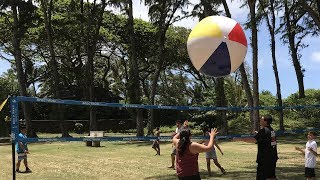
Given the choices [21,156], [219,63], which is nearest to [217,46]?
[219,63]

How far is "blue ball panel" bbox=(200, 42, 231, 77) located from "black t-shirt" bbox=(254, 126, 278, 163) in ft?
6.12

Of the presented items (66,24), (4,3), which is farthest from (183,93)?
(4,3)

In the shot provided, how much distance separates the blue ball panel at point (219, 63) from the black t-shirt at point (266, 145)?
6.12 ft

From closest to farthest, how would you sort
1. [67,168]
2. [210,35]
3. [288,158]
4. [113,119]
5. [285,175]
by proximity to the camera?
[210,35] → [285,175] → [67,168] → [288,158] → [113,119]

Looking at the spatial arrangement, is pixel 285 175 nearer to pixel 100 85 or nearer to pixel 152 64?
pixel 152 64

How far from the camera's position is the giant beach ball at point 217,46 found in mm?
9133

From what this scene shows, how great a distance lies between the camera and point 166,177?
11.9 m

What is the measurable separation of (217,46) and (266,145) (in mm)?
2337

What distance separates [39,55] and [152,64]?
11.2 m

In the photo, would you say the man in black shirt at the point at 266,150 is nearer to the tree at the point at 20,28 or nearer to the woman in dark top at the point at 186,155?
the woman in dark top at the point at 186,155

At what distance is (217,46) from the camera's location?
910cm

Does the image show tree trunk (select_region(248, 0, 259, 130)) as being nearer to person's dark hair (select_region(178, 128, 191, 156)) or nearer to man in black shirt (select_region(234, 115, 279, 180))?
man in black shirt (select_region(234, 115, 279, 180))

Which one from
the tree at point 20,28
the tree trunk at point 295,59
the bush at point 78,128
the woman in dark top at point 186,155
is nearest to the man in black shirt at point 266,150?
the woman in dark top at point 186,155

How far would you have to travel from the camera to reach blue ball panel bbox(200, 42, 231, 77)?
360 inches
